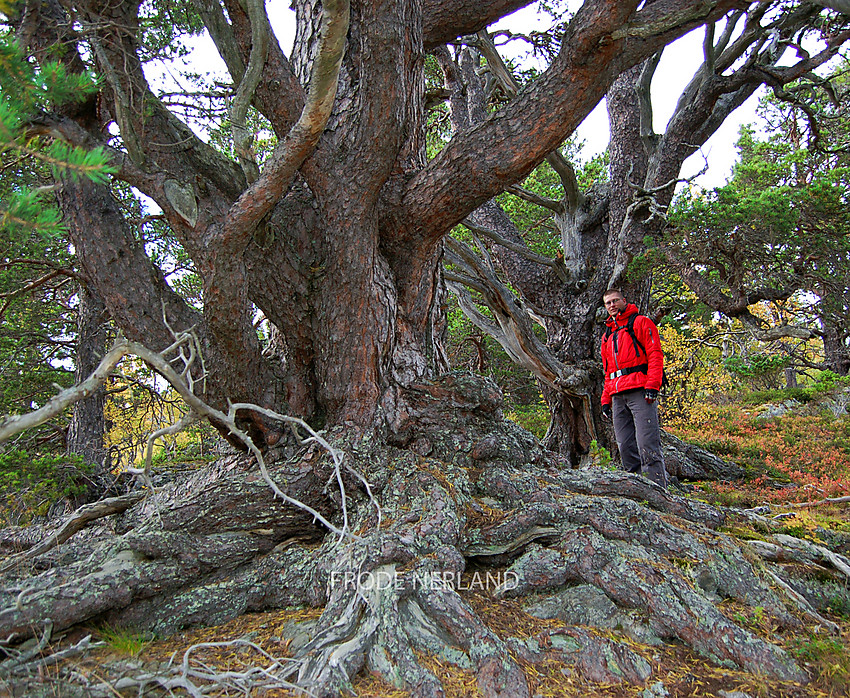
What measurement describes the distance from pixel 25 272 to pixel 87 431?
2.00m

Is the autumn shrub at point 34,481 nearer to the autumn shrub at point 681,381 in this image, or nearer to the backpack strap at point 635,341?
the backpack strap at point 635,341

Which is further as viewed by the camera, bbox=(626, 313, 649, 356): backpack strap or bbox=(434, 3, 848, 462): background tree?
bbox=(434, 3, 848, 462): background tree

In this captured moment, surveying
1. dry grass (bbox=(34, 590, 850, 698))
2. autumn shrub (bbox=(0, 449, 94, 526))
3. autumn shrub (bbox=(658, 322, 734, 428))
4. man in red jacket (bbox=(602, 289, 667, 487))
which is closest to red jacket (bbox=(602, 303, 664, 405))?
man in red jacket (bbox=(602, 289, 667, 487))

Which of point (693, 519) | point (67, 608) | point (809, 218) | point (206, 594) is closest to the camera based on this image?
point (67, 608)

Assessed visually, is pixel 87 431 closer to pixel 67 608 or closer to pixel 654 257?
pixel 67 608

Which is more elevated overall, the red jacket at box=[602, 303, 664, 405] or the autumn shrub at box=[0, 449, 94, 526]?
the red jacket at box=[602, 303, 664, 405]

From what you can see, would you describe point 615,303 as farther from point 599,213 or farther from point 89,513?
point 89,513

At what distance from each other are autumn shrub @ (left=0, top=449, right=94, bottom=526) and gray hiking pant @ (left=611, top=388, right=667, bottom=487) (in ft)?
17.3

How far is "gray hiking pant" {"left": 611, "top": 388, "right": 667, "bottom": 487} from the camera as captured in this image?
4781 mm

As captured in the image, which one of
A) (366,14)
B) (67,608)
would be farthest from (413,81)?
(67,608)

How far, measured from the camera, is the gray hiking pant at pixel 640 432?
188 inches

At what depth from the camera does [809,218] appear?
4.81 meters

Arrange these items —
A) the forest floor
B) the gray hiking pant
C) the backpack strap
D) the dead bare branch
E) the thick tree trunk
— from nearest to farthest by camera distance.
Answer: the forest floor → the dead bare branch → the gray hiking pant → the backpack strap → the thick tree trunk

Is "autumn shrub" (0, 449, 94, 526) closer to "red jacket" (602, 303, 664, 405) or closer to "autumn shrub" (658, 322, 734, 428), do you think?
"red jacket" (602, 303, 664, 405)
